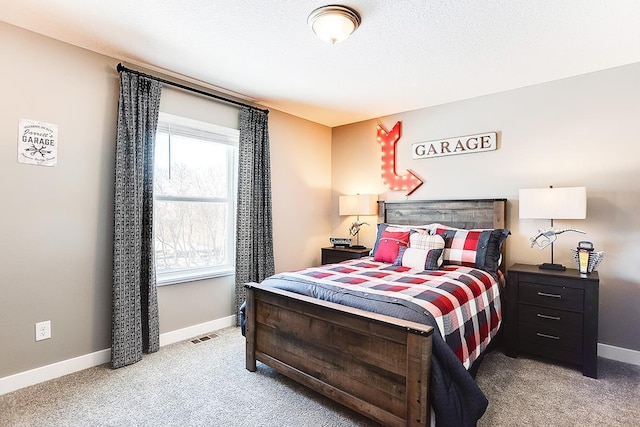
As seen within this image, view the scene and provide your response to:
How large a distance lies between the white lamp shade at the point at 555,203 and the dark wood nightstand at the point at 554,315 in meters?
0.46

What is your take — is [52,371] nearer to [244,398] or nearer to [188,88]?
[244,398]

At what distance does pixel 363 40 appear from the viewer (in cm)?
237

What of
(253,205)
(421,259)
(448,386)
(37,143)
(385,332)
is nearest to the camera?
(448,386)

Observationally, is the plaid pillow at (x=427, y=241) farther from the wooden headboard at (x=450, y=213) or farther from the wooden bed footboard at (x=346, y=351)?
the wooden bed footboard at (x=346, y=351)

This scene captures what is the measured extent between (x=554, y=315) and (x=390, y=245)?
54.5 inches

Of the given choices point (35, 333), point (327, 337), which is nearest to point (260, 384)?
point (327, 337)

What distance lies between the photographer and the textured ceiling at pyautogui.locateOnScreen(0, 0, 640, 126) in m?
2.00

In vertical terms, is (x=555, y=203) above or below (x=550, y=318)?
above

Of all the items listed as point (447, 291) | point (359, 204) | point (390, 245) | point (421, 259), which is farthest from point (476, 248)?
point (359, 204)

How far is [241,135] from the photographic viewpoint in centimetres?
350

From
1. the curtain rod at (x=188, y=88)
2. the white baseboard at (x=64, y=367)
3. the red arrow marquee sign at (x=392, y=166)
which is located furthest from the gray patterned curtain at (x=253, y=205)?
→ the red arrow marquee sign at (x=392, y=166)

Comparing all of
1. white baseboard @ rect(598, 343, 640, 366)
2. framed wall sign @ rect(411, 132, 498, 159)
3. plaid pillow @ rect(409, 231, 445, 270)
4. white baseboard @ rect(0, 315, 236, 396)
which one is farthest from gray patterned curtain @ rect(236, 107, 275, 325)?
white baseboard @ rect(598, 343, 640, 366)

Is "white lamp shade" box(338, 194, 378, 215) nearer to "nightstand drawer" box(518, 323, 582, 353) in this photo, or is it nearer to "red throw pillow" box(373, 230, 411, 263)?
"red throw pillow" box(373, 230, 411, 263)

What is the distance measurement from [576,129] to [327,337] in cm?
283
